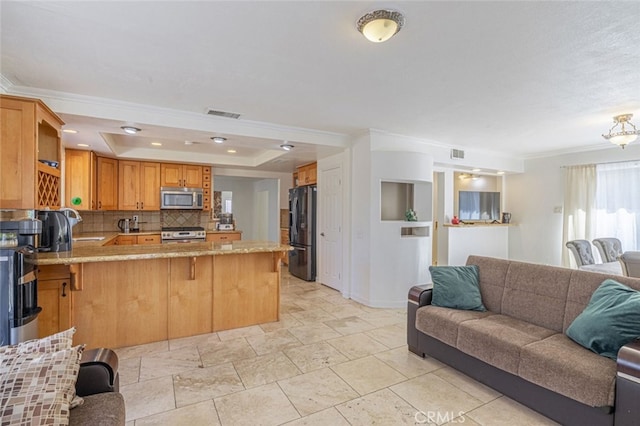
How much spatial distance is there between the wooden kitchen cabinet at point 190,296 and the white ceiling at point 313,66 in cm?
162

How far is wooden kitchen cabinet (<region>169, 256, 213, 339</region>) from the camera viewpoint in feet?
10.8

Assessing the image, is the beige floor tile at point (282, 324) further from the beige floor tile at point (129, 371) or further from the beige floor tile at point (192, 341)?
the beige floor tile at point (129, 371)

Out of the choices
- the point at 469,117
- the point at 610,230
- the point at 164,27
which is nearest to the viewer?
the point at 164,27

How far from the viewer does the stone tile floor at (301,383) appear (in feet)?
A: 6.62

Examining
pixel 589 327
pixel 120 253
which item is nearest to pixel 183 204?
pixel 120 253

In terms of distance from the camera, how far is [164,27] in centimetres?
190

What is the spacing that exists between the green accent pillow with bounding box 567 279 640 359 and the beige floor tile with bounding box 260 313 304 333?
264cm

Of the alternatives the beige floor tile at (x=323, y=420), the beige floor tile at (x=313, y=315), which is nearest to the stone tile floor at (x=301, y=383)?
the beige floor tile at (x=323, y=420)

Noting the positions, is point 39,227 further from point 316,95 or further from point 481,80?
point 481,80

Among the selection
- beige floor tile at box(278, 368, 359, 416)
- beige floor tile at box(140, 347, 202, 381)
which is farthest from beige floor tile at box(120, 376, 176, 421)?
beige floor tile at box(278, 368, 359, 416)

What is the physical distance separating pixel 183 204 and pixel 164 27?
4597mm

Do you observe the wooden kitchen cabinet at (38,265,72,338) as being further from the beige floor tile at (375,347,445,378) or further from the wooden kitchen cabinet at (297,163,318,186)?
the wooden kitchen cabinet at (297,163,318,186)

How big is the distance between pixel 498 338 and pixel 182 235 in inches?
214

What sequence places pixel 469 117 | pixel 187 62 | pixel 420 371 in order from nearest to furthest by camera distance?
1. pixel 187 62
2. pixel 420 371
3. pixel 469 117
